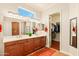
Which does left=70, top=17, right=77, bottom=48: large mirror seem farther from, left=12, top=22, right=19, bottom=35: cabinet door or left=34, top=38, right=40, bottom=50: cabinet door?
left=12, top=22, right=19, bottom=35: cabinet door

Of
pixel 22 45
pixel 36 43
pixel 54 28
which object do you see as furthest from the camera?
pixel 36 43

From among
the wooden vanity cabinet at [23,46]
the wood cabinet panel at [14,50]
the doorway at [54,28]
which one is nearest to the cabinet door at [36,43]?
the wooden vanity cabinet at [23,46]

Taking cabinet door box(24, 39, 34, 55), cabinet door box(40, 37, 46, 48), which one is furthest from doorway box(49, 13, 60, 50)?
cabinet door box(24, 39, 34, 55)

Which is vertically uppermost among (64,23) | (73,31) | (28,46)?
(64,23)

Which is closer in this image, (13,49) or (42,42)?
(13,49)

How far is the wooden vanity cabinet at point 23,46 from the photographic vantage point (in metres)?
1.78

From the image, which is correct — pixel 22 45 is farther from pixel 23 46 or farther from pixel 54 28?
pixel 54 28

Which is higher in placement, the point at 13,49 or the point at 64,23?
the point at 64,23

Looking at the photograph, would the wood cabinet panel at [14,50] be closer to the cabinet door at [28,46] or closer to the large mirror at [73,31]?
the cabinet door at [28,46]

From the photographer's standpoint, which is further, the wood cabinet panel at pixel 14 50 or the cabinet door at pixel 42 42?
the cabinet door at pixel 42 42

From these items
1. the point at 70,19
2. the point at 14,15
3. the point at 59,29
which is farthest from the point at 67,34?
the point at 14,15

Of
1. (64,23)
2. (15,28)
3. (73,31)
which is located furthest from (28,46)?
(73,31)

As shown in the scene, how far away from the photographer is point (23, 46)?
215 cm

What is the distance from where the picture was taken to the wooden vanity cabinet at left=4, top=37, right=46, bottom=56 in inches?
70.0
